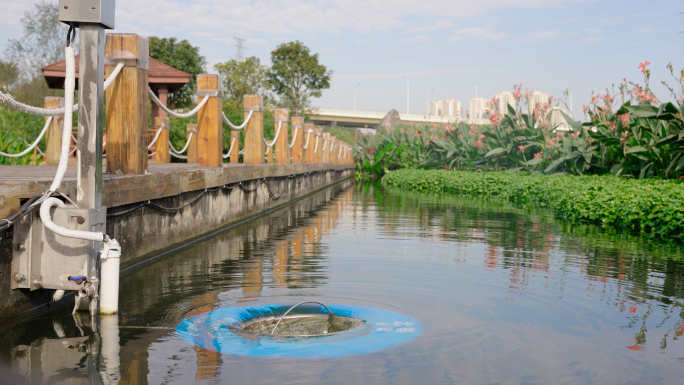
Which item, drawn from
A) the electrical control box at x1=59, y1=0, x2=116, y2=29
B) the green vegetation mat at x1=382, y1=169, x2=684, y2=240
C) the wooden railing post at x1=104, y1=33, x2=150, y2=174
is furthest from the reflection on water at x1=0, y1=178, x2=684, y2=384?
the electrical control box at x1=59, y1=0, x2=116, y2=29

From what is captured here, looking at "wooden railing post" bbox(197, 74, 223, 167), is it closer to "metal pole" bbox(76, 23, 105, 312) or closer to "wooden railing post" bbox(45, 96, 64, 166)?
"wooden railing post" bbox(45, 96, 64, 166)

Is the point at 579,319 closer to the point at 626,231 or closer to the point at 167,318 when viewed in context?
the point at 167,318

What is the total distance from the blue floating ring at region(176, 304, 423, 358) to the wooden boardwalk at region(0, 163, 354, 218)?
1241 millimetres

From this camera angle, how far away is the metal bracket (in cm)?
447

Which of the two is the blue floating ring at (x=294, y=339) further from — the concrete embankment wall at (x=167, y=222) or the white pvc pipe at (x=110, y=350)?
the concrete embankment wall at (x=167, y=222)

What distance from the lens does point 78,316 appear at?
465 centimetres

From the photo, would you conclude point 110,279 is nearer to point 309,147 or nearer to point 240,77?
point 309,147

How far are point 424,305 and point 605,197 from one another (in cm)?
687

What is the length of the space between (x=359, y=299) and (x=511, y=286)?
1.39m

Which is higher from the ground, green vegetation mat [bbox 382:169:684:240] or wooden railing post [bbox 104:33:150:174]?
wooden railing post [bbox 104:33:150:174]

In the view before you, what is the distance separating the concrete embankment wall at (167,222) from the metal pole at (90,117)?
0.45m

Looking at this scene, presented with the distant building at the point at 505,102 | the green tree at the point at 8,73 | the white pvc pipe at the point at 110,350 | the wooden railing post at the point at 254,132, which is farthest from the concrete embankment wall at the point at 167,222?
the green tree at the point at 8,73

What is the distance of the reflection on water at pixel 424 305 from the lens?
143 inches

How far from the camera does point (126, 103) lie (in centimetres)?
673
